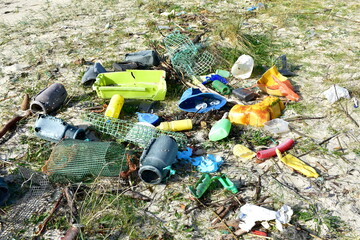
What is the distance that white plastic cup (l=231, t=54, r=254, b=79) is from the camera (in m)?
5.14

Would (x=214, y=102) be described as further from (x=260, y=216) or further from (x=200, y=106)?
(x=260, y=216)

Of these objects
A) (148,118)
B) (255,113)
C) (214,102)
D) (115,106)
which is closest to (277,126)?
(255,113)

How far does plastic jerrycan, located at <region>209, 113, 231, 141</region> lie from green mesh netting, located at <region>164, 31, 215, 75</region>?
1.35 m

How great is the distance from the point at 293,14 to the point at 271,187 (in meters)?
4.98

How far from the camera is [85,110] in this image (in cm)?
463

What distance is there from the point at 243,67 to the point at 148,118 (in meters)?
1.81

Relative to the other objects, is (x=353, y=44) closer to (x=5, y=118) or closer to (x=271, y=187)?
(x=271, y=187)

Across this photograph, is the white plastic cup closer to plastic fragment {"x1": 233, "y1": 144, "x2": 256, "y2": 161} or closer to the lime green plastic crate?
the lime green plastic crate

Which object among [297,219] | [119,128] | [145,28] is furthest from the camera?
[145,28]

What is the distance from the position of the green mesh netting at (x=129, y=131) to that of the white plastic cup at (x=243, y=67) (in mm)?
1733

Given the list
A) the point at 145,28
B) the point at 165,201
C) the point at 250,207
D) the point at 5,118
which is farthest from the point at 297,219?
the point at 145,28

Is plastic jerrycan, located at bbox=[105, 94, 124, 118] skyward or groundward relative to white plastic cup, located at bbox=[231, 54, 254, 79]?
skyward

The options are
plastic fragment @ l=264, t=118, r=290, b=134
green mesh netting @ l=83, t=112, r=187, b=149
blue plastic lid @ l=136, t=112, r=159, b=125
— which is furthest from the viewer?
blue plastic lid @ l=136, t=112, r=159, b=125

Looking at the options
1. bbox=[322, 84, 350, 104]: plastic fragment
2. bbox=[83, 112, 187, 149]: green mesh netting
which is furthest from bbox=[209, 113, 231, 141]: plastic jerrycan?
bbox=[322, 84, 350, 104]: plastic fragment
